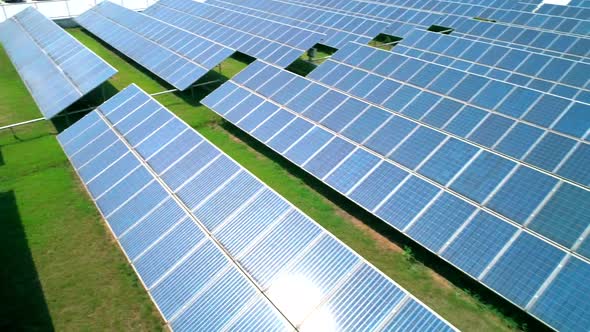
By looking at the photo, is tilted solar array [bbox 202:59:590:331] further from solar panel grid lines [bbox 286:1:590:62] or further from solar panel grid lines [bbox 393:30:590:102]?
solar panel grid lines [bbox 286:1:590:62]

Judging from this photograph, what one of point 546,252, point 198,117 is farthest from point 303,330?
point 198,117

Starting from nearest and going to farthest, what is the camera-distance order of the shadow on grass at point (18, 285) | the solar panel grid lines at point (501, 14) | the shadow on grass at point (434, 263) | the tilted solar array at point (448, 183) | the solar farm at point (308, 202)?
the solar farm at point (308, 202)
the tilted solar array at point (448, 183)
the shadow on grass at point (434, 263)
the shadow on grass at point (18, 285)
the solar panel grid lines at point (501, 14)

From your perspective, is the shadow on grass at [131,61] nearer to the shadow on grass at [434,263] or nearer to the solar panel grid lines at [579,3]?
the shadow on grass at [434,263]

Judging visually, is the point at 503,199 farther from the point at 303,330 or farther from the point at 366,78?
the point at 366,78

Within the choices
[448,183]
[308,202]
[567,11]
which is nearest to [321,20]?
[567,11]

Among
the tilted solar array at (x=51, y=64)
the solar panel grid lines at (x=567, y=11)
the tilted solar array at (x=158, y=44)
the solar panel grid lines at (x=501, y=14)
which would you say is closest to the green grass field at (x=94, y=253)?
the tilted solar array at (x=51, y=64)

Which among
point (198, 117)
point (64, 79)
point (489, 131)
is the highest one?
point (489, 131)

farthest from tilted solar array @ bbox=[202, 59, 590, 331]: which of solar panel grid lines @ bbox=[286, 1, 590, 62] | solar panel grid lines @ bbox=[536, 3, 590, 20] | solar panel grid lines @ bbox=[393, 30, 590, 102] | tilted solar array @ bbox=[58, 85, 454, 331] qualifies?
solar panel grid lines @ bbox=[536, 3, 590, 20]
